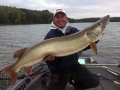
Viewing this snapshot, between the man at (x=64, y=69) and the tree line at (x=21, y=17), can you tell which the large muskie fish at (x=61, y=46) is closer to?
the man at (x=64, y=69)

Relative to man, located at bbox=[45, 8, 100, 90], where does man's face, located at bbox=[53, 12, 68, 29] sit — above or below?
above

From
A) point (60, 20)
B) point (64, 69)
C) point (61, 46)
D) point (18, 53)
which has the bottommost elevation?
point (64, 69)

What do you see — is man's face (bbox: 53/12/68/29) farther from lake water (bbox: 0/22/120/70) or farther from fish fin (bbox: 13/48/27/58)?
lake water (bbox: 0/22/120/70)

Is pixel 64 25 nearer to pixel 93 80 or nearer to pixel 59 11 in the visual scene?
pixel 59 11

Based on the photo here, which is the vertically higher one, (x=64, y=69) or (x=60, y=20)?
(x=60, y=20)

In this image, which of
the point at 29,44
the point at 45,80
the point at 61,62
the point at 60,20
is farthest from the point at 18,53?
the point at 29,44

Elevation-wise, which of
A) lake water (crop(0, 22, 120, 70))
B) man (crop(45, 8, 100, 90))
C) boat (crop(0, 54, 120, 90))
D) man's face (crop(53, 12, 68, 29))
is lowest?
lake water (crop(0, 22, 120, 70))

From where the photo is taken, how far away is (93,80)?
3822 mm

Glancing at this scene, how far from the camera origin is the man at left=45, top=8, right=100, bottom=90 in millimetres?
3758

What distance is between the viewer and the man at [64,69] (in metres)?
3.76

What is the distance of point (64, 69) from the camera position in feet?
12.5

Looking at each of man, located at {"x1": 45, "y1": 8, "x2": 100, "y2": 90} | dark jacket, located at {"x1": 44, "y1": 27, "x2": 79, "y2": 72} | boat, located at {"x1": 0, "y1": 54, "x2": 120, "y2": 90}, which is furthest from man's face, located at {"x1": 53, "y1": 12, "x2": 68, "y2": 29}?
boat, located at {"x1": 0, "y1": 54, "x2": 120, "y2": 90}

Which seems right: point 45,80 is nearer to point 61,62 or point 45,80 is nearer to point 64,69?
point 64,69

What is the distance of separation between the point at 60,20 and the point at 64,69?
1.13 metres
